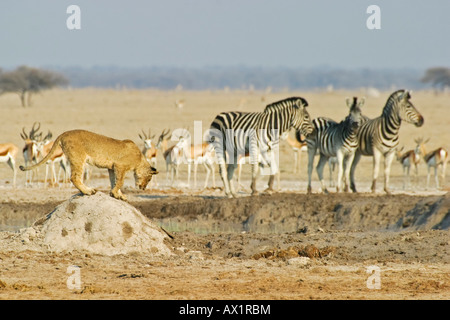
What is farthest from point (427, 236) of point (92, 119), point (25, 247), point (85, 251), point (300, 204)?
point (92, 119)

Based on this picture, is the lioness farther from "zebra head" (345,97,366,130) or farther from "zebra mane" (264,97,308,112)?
"zebra head" (345,97,366,130)

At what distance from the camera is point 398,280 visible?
32.2ft

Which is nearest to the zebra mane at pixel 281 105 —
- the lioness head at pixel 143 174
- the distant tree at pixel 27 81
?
the lioness head at pixel 143 174

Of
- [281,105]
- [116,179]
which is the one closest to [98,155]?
[116,179]

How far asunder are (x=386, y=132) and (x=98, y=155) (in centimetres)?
959

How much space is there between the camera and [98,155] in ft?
34.9

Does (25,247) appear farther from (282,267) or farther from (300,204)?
(300,204)

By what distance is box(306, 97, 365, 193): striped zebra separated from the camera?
1828 centimetres

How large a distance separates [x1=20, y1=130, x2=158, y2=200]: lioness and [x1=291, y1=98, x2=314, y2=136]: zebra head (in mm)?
7909

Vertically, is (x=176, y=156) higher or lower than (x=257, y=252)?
higher

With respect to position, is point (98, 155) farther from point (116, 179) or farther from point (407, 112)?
point (407, 112)

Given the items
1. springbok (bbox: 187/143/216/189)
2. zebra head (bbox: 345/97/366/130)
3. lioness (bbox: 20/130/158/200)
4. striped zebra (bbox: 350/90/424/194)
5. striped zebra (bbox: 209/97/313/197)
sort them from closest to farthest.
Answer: lioness (bbox: 20/130/158/200)
striped zebra (bbox: 209/97/313/197)
zebra head (bbox: 345/97/366/130)
striped zebra (bbox: 350/90/424/194)
springbok (bbox: 187/143/216/189)

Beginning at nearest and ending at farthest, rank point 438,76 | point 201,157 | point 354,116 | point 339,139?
1. point 354,116
2. point 339,139
3. point 201,157
4. point 438,76

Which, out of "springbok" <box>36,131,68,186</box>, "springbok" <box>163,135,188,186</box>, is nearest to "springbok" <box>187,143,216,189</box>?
"springbok" <box>163,135,188,186</box>
